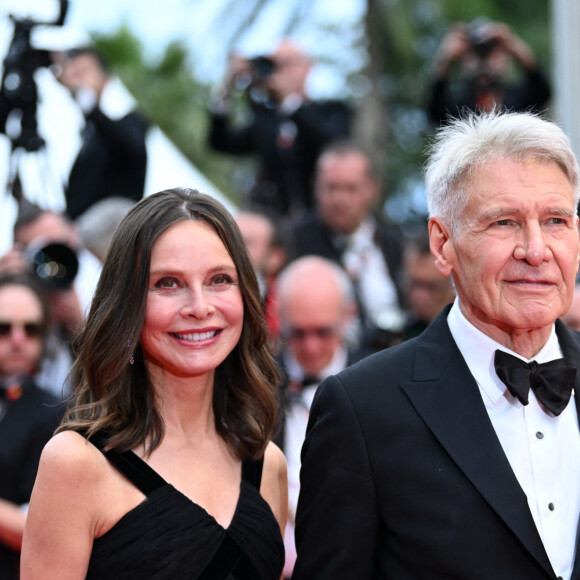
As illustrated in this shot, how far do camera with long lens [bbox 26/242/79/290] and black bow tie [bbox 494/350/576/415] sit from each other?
9.80ft

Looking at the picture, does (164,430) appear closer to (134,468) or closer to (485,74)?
(134,468)

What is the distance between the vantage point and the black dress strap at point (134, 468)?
291 cm

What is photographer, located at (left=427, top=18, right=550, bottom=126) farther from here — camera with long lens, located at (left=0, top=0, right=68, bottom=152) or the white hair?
the white hair

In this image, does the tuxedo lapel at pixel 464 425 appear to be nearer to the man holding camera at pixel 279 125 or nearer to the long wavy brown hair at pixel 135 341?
the long wavy brown hair at pixel 135 341

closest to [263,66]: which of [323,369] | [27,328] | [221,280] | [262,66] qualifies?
[262,66]

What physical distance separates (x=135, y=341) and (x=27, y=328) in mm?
1893

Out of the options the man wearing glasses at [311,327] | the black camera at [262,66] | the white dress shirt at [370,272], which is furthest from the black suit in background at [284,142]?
the man wearing glasses at [311,327]

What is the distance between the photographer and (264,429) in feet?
10.8

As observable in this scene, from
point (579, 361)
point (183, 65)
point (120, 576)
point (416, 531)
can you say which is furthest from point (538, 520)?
point (183, 65)

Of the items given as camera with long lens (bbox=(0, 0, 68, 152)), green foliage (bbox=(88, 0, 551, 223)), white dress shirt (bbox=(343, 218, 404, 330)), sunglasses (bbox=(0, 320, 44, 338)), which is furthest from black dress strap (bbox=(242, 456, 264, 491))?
green foliage (bbox=(88, 0, 551, 223))

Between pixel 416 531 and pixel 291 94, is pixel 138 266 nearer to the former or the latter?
pixel 416 531

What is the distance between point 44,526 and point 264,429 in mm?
782

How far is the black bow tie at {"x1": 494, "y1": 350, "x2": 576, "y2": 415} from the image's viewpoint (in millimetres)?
2762

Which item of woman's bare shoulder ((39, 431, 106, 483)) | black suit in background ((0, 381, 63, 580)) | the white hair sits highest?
the white hair
